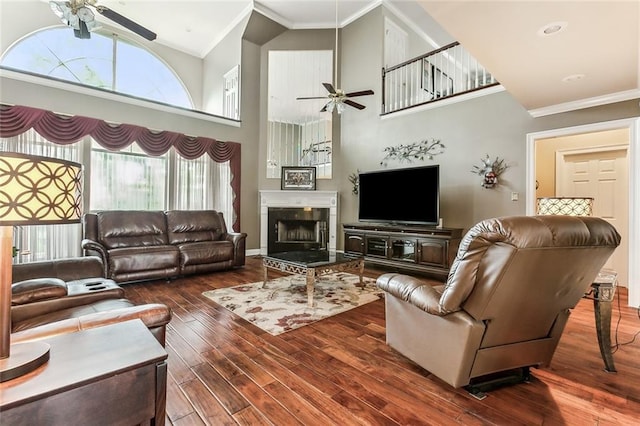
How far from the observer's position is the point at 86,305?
2004 millimetres

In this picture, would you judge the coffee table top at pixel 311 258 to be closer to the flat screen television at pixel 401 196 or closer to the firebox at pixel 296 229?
the flat screen television at pixel 401 196

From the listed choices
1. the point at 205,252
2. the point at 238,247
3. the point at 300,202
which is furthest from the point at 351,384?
the point at 300,202

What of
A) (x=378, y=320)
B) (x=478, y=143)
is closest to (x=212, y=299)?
(x=378, y=320)

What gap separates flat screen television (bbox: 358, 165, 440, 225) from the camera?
462 cm

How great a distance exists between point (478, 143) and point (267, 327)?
4194 mm

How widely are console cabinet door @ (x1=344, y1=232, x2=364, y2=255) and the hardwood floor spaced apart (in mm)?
2665

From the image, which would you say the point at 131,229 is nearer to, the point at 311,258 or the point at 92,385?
the point at 311,258

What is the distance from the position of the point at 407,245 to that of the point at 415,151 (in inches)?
70.9

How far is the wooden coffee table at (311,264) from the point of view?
130 inches

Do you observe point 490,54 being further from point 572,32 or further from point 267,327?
point 267,327

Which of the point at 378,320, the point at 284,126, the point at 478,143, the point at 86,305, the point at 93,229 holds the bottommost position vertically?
the point at 378,320

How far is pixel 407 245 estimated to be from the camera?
16.1 feet

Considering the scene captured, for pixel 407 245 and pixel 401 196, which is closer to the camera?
pixel 407 245

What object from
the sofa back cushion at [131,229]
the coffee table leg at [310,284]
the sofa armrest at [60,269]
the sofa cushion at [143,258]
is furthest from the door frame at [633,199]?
the sofa back cushion at [131,229]
